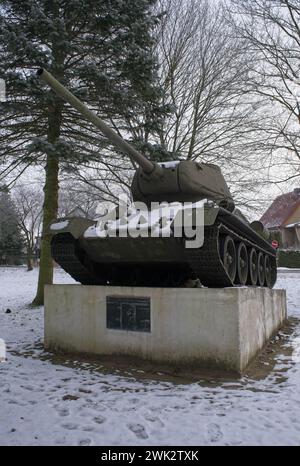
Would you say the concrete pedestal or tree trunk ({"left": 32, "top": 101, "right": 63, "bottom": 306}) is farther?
tree trunk ({"left": 32, "top": 101, "right": 63, "bottom": 306})

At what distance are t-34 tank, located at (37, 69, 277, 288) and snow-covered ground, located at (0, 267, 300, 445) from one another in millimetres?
1450

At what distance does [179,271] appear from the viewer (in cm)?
724

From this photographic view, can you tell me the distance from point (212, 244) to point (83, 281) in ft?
9.20

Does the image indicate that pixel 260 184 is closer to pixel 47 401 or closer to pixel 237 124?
pixel 237 124

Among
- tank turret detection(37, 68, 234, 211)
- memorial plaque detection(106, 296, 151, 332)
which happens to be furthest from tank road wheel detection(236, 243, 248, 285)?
memorial plaque detection(106, 296, 151, 332)

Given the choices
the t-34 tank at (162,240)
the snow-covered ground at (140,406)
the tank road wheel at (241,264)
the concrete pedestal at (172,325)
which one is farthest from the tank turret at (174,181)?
the snow-covered ground at (140,406)

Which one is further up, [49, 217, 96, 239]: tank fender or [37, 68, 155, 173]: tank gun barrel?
[37, 68, 155, 173]: tank gun barrel

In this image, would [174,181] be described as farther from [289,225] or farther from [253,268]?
[289,225]

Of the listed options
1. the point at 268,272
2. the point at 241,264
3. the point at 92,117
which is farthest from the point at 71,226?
the point at 268,272

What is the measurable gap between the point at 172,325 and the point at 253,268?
9.25 feet

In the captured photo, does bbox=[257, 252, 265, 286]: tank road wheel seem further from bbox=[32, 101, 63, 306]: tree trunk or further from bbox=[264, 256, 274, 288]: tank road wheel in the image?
bbox=[32, 101, 63, 306]: tree trunk

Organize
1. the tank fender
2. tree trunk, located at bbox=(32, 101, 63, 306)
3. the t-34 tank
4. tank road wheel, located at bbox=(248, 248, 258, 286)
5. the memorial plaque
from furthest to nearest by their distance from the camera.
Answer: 1. tree trunk, located at bbox=(32, 101, 63, 306)
2. tank road wheel, located at bbox=(248, 248, 258, 286)
3. the tank fender
4. the memorial plaque
5. the t-34 tank

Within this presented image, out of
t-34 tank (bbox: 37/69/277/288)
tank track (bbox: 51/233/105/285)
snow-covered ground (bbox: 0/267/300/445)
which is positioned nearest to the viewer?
snow-covered ground (bbox: 0/267/300/445)

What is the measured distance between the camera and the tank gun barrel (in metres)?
5.69
